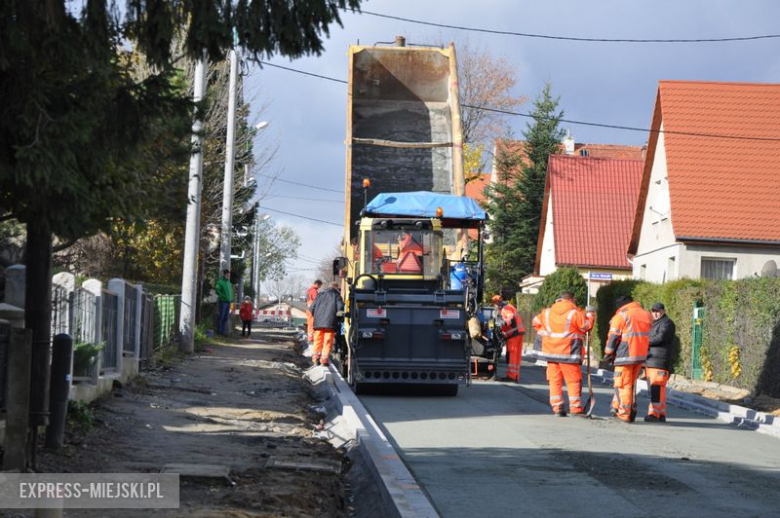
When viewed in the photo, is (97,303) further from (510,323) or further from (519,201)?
(519,201)

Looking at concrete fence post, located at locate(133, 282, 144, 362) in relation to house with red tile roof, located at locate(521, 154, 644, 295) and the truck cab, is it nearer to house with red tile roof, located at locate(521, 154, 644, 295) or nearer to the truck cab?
the truck cab

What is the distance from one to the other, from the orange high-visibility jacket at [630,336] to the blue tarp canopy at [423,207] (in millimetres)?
5631

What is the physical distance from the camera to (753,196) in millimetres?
32094

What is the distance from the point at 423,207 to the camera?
789 inches

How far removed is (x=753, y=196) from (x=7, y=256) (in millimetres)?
22025

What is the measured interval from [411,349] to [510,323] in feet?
16.0

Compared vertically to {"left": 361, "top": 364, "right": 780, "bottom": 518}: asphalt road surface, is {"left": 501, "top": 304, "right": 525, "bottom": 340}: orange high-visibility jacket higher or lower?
higher

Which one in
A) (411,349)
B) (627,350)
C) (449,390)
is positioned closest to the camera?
(627,350)

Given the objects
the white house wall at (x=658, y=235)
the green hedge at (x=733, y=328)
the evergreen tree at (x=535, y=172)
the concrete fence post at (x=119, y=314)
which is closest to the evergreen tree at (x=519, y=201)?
the evergreen tree at (x=535, y=172)

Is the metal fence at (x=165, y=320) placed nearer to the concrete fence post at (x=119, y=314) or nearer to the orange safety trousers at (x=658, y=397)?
the concrete fence post at (x=119, y=314)

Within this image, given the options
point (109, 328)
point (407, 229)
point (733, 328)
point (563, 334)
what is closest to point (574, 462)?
point (563, 334)

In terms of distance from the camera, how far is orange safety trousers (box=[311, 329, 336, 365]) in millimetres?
21045

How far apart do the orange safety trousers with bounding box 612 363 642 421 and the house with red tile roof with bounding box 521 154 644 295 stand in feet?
96.5

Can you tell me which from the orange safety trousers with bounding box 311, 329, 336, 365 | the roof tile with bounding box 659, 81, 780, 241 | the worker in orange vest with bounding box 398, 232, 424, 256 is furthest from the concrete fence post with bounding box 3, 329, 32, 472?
the roof tile with bounding box 659, 81, 780, 241
